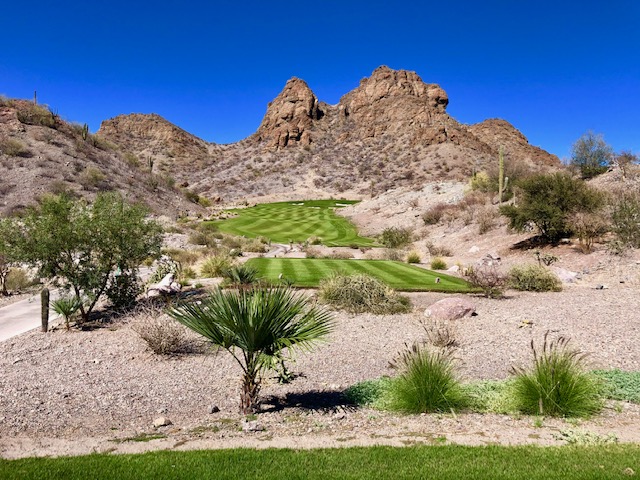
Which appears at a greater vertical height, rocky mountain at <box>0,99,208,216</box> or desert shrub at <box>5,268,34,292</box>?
rocky mountain at <box>0,99,208,216</box>

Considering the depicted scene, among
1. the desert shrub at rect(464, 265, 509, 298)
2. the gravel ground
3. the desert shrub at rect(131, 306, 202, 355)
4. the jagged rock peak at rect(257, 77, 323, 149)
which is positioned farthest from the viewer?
the jagged rock peak at rect(257, 77, 323, 149)

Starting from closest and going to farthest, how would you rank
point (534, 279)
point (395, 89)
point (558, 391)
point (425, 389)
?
1. point (558, 391)
2. point (425, 389)
3. point (534, 279)
4. point (395, 89)

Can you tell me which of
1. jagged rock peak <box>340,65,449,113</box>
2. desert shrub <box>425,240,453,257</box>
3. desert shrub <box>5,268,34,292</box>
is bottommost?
desert shrub <box>5,268,34,292</box>

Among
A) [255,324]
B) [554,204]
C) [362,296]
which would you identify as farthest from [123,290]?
[554,204]

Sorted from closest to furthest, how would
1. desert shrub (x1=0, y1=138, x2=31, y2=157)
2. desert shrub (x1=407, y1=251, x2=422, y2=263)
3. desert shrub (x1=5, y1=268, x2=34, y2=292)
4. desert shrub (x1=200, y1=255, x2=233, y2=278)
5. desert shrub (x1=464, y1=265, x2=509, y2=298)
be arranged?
desert shrub (x1=464, y1=265, x2=509, y2=298) < desert shrub (x1=5, y1=268, x2=34, y2=292) < desert shrub (x1=200, y1=255, x2=233, y2=278) < desert shrub (x1=407, y1=251, x2=422, y2=263) < desert shrub (x1=0, y1=138, x2=31, y2=157)

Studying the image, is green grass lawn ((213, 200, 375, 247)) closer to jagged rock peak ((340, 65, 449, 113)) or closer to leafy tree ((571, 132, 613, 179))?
leafy tree ((571, 132, 613, 179))

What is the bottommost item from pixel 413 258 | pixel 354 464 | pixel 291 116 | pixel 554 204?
pixel 354 464

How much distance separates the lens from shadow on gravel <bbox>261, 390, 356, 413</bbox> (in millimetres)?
8250

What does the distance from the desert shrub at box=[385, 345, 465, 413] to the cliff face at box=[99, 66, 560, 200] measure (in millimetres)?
74926

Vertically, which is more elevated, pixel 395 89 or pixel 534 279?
pixel 395 89

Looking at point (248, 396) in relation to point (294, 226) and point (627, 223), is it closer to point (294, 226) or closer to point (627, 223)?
point (627, 223)

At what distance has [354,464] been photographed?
5559 millimetres

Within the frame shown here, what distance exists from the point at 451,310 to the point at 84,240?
1179cm

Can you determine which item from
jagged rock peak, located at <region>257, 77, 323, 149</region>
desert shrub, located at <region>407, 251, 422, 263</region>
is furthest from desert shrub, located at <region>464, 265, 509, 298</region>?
jagged rock peak, located at <region>257, 77, 323, 149</region>
